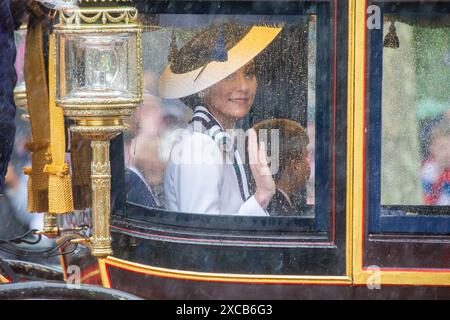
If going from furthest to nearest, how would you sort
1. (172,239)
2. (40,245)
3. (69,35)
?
(40,245)
(172,239)
(69,35)

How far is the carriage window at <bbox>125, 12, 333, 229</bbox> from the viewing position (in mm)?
3535

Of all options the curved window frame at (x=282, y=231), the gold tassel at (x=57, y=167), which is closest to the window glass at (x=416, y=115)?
the curved window frame at (x=282, y=231)

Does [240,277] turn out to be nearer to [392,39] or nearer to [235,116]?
[235,116]

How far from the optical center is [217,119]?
3582mm

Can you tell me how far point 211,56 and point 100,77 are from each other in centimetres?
38

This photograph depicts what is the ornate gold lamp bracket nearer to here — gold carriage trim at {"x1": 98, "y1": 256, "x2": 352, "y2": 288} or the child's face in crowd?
gold carriage trim at {"x1": 98, "y1": 256, "x2": 352, "y2": 288}

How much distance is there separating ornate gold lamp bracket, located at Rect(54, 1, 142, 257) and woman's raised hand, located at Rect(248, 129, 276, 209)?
41cm

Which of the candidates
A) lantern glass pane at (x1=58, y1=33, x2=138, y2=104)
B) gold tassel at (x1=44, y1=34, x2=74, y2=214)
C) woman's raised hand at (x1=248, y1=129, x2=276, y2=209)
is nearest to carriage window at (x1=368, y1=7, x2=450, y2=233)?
woman's raised hand at (x1=248, y1=129, x2=276, y2=209)

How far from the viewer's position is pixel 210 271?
354cm

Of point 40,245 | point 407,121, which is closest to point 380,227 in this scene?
point 407,121

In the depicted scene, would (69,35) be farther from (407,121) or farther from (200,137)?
(407,121)

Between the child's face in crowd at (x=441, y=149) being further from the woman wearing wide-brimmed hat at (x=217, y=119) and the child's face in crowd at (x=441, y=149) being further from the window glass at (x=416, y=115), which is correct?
the woman wearing wide-brimmed hat at (x=217, y=119)

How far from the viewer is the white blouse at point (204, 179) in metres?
3.56

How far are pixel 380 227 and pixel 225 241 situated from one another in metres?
0.49
